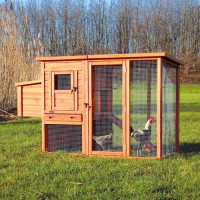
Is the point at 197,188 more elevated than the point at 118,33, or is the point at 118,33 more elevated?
the point at 118,33

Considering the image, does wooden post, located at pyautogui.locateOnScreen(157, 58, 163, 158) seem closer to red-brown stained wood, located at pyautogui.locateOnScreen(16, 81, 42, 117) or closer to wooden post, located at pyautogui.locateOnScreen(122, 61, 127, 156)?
wooden post, located at pyautogui.locateOnScreen(122, 61, 127, 156)

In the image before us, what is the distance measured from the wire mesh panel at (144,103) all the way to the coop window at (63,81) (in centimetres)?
108

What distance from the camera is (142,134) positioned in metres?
5.78

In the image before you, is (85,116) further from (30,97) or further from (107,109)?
(30,97)

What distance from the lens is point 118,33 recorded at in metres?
28.2

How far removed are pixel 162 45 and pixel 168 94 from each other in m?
22.4

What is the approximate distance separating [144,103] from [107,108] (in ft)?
2.01

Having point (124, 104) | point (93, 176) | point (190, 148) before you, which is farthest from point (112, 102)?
point (190, 148)

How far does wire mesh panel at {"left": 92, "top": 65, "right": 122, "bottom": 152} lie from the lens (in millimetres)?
5812

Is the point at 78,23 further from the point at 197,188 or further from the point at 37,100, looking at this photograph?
the point at 197,188

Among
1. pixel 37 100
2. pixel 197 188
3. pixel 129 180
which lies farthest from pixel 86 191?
Answer: pixel 37 100

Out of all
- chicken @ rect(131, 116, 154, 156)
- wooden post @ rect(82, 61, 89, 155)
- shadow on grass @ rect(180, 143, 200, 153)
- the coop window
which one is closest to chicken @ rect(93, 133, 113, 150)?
wooden post @ rect(82, 61, 89, 155)

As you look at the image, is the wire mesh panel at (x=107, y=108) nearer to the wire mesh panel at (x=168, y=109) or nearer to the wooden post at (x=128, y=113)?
the wooden post at (x=128, y=113)

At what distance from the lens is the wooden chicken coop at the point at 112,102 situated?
223 inches
